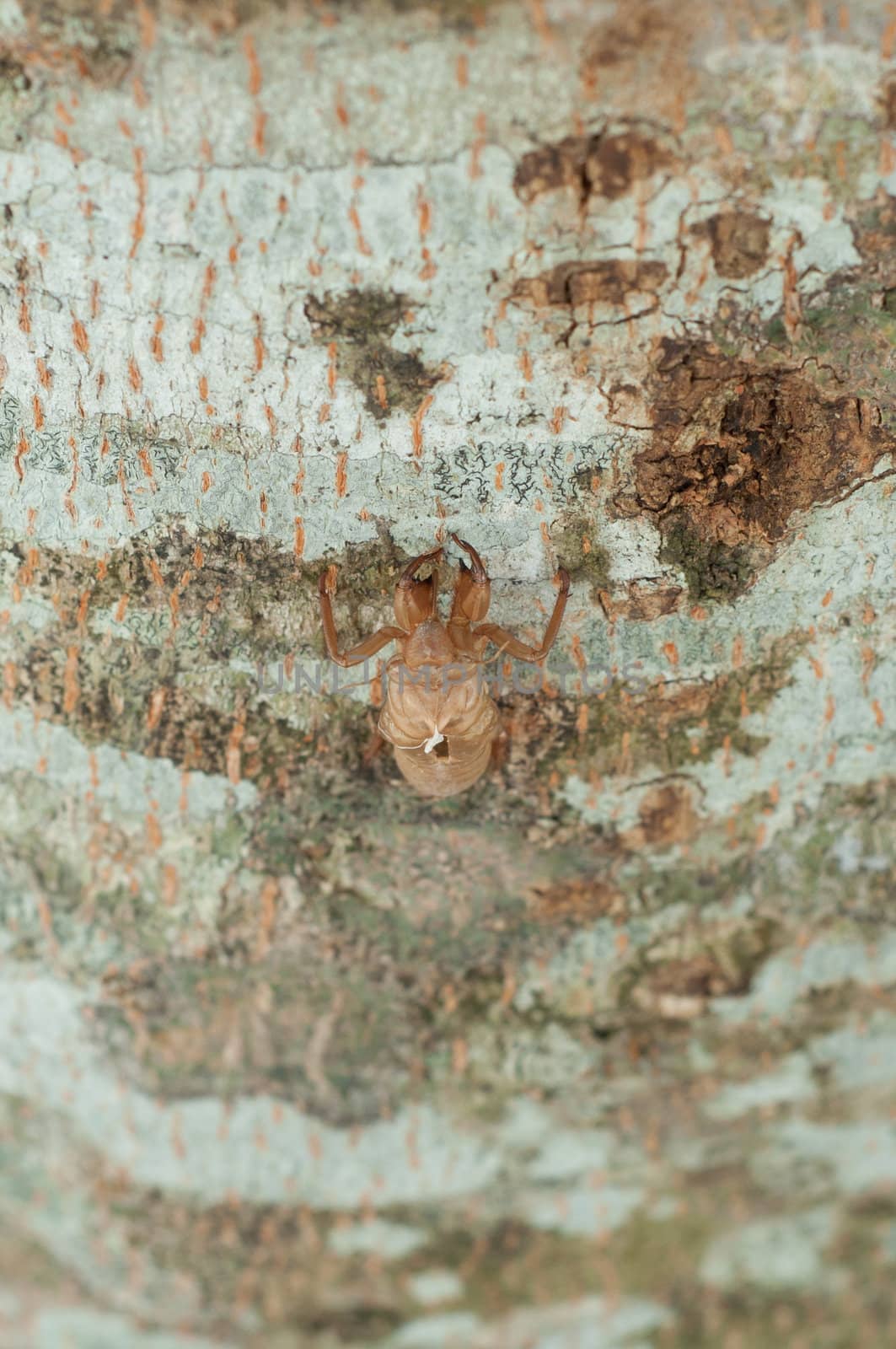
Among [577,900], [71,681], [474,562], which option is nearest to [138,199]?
[474,562]

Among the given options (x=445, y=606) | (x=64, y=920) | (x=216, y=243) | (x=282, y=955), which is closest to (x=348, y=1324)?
(x=282, y=955)

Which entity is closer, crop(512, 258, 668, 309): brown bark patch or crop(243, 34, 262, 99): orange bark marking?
crop(243, 34, 262, 99): orange bark marking

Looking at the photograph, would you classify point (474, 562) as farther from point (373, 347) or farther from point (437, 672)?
point (373, 347)

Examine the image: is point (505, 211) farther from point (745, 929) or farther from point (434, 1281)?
point (434, 1281)

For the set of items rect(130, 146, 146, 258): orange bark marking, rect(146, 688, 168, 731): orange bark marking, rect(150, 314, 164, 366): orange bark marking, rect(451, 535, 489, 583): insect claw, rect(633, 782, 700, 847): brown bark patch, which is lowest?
rect(633, 782, 700, 847): brown bark patch

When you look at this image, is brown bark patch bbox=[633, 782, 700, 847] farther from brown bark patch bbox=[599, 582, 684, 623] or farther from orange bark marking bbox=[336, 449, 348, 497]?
Result: orange bark marking bbox=[336, 449, 348, 497]

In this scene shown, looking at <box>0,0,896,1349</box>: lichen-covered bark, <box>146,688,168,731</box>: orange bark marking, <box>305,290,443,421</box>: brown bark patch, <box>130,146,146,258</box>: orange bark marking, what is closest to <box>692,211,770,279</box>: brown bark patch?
<box>0,0,896,1349</box>: lichen-covered bark
